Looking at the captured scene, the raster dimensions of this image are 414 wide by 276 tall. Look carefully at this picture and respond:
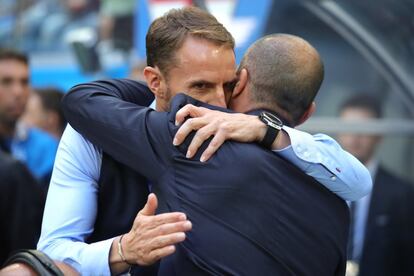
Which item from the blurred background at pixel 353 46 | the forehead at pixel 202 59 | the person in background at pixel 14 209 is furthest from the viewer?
the blurred background at pixel 353 46

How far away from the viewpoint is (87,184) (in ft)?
8.74

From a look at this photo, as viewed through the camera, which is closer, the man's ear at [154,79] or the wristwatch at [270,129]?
the wristwatch at [270,129]

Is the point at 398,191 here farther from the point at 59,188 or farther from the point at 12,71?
the point at 59,188

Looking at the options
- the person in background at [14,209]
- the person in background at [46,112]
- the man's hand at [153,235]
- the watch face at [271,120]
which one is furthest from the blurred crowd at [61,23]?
the man's hand at [153,235]

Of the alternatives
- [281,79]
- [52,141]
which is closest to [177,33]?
[281,79]

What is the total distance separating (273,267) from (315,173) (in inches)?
11.2

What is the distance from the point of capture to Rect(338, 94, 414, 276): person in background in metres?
5.62

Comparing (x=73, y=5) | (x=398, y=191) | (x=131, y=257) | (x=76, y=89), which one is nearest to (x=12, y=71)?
(x=73, y=5)

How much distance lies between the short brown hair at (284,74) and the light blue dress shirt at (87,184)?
0.12 metres

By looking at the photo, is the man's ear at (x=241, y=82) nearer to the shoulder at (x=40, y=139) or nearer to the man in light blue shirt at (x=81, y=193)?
the man in light blue shirt at (x=81, y=193)

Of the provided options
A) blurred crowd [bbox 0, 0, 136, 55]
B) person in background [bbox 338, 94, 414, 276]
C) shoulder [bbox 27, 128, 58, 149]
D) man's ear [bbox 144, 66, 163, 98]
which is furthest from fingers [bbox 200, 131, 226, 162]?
blurred crowd [bbox 0, 0, 136, 55]

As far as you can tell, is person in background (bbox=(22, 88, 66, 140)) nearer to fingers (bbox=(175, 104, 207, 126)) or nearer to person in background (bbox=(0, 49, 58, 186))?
person in background (bbox=(0, 49, 58, 186))

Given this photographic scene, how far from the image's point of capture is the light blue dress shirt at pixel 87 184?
2.54m

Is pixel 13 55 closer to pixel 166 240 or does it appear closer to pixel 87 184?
pixel 87 184
